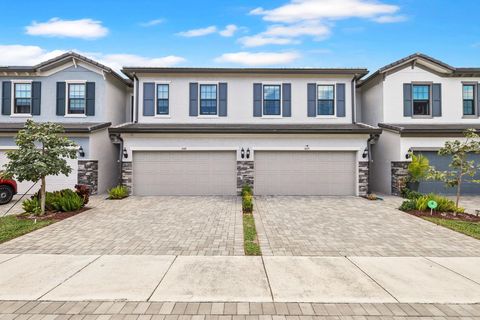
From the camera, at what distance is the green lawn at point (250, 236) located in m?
5.98

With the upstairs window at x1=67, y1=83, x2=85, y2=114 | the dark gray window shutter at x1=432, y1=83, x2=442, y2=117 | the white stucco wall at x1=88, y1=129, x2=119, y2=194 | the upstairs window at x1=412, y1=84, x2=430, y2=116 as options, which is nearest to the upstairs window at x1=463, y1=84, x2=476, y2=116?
the dark gray window shutter at x1=432, y1=83, x2=442, y2=117

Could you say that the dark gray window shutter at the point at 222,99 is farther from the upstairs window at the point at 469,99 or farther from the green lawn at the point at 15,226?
the upstairs window at the point at 469,99

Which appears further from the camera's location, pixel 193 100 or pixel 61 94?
pixel 193 100

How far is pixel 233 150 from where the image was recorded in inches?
571

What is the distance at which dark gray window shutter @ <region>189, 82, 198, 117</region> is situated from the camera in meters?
15.8

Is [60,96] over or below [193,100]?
over

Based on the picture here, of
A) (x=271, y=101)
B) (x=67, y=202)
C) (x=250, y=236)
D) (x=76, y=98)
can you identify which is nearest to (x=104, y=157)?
(x=76, y=98)

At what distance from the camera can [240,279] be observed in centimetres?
457

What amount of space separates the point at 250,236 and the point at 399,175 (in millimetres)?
10689

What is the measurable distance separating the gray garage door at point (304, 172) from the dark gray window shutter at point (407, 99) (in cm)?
438

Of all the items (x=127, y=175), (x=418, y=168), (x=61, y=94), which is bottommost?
(x=127, y=175)

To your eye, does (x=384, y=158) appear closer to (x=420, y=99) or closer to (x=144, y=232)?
(x=420, y=99)

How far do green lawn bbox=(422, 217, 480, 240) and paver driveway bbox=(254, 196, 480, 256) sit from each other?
11.9 inches

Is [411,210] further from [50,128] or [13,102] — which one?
[13,102]
